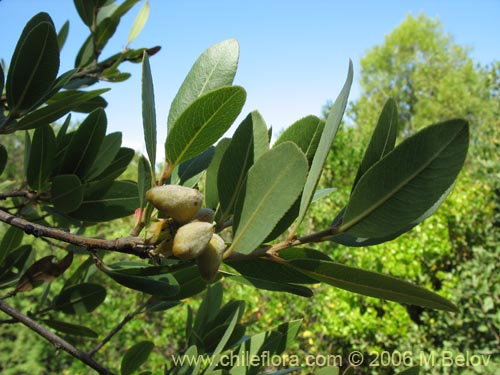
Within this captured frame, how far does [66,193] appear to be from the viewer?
2.76 ft

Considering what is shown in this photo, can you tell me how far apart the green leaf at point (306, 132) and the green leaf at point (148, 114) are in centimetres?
18

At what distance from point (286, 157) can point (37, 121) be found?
54 centimetres

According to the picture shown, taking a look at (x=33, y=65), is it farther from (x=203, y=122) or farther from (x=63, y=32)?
(x=63, y=32)

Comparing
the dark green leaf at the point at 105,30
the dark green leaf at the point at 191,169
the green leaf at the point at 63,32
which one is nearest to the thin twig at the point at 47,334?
the dark green leaf at the point at 191,169

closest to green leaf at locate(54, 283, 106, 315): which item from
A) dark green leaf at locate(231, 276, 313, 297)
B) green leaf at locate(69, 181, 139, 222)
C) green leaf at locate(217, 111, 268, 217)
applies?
green leaf at locate(69, 181, 139, 222)

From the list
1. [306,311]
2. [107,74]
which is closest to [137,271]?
[107,74]

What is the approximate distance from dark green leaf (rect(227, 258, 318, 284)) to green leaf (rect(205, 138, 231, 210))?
10 cm

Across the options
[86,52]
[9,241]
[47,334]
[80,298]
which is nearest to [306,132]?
[47,334]

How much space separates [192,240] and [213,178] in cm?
18

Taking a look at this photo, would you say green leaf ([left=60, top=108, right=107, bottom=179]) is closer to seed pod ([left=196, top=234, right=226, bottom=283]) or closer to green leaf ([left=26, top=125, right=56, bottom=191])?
green leaf ([left=26, top=125, right=56, bottom=191])

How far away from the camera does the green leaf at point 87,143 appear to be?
0.84 meters

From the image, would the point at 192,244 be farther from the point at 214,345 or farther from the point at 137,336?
the point at 137,336

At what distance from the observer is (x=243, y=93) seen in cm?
54

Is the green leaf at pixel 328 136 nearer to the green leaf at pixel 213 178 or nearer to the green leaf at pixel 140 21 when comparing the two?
the green leaf at pixel 213 178
